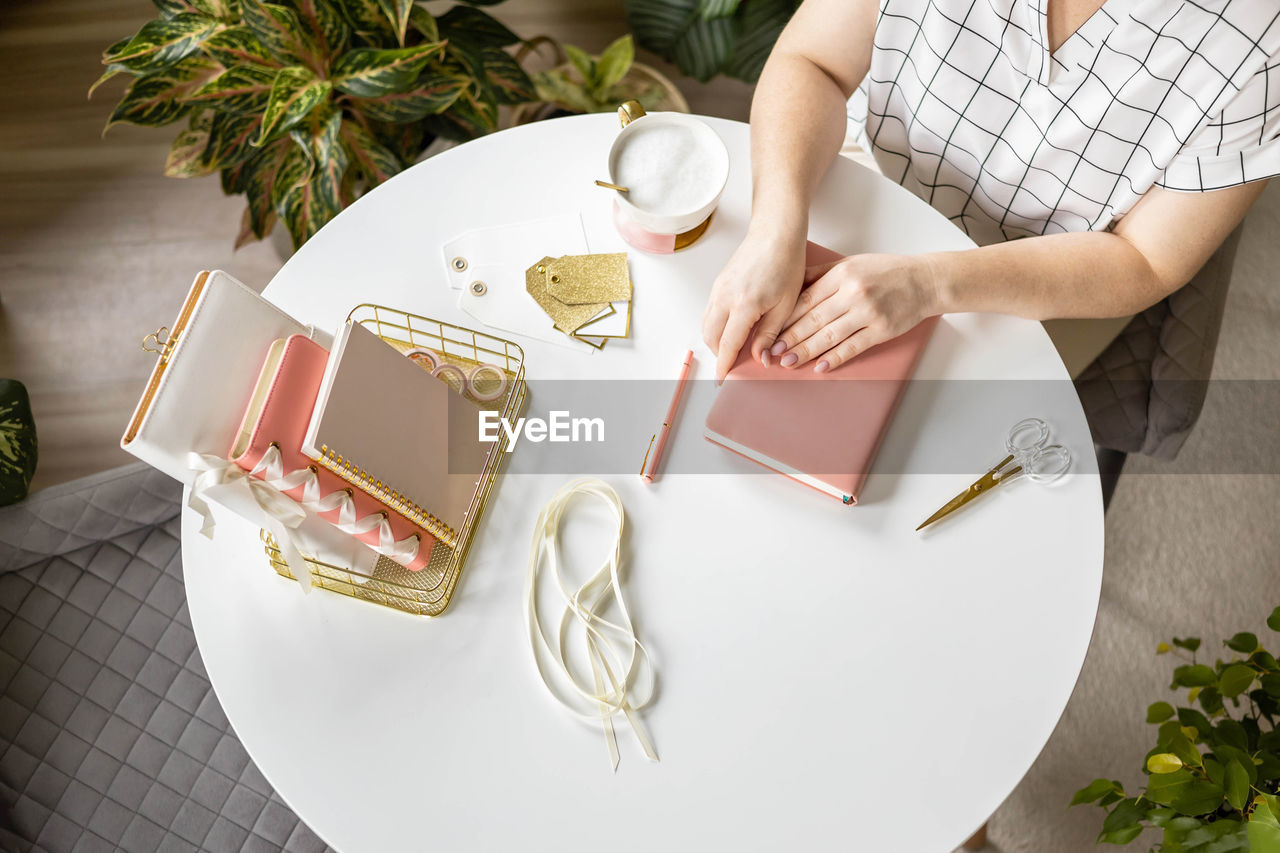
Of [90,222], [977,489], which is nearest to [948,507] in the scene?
[977,489]

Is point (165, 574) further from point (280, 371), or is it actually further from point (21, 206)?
point (21, 206)

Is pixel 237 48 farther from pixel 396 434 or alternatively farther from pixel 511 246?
pixel 396 434

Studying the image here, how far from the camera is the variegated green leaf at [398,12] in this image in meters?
1.39

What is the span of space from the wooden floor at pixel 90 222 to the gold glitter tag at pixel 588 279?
3.96 ft

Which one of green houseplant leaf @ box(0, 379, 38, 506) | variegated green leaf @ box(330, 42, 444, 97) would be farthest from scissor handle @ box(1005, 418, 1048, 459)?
green houseplant leaf @ box(0, 379, 38, 506)

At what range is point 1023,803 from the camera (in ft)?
5.24

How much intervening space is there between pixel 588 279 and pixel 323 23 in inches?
29.8

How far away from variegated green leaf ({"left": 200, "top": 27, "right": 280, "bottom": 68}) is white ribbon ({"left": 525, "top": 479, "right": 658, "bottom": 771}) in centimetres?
96

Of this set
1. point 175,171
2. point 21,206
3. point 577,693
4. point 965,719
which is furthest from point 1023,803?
point 21,206

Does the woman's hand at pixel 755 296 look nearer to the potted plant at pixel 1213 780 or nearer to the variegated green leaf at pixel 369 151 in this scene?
the potted plant at pixel 1213 780

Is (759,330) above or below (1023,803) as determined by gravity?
above

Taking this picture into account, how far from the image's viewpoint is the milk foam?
0.98m

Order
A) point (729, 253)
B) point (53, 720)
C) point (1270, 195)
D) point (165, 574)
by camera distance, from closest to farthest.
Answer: point (729, 253)
point (53, 720)
point (165, 574)
point (1270, 195)

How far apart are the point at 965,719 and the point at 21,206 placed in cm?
232
